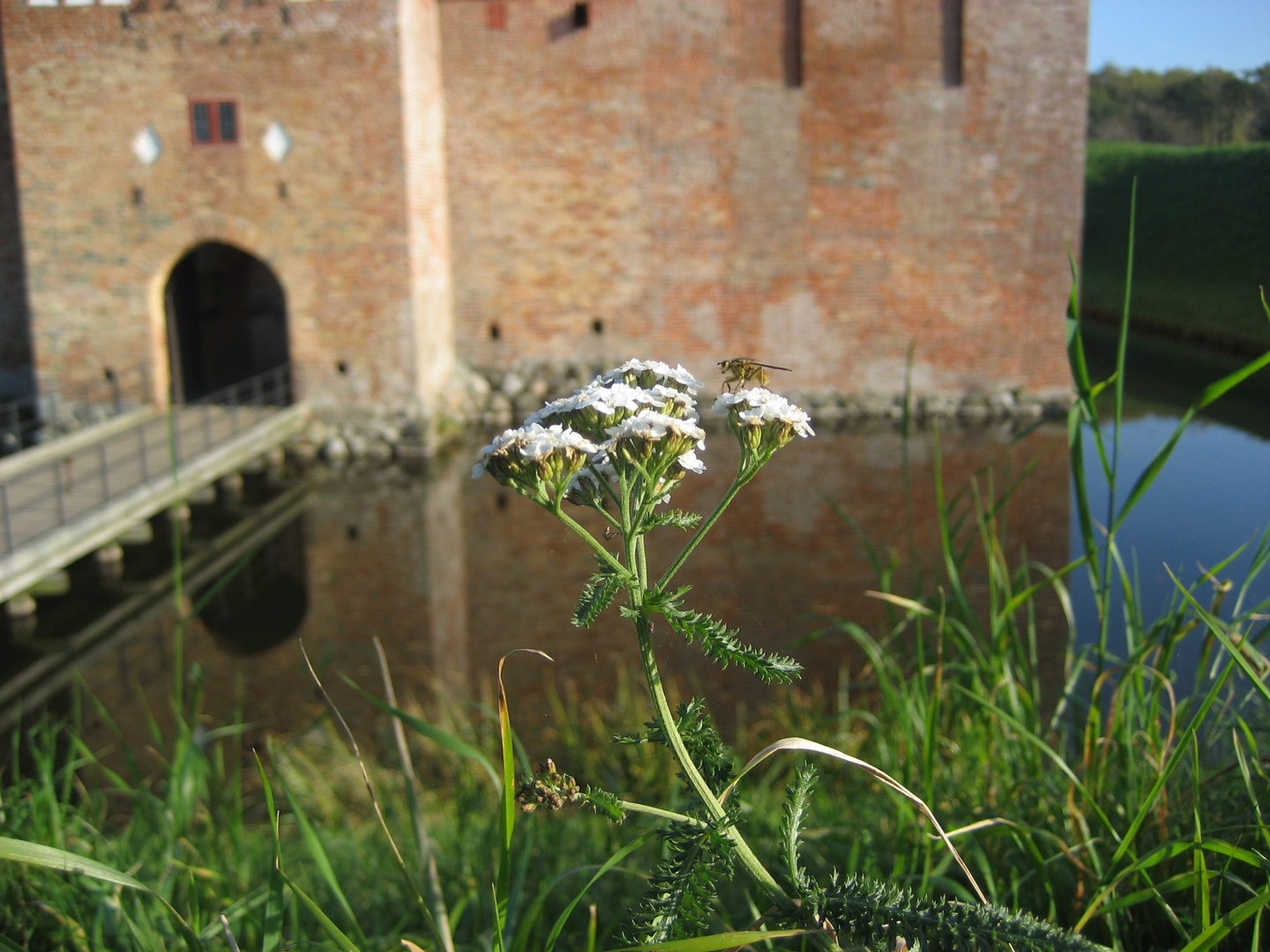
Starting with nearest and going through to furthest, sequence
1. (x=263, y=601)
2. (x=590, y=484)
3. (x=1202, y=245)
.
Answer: (x=590, y=484) → (x=1202, y=245) → (x=263, y=601)

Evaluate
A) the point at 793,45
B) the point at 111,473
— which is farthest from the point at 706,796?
the point at 793,45

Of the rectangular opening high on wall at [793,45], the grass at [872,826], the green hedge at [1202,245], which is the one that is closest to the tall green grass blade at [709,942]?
the grass at [872,826]

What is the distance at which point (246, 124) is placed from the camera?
9477 mm

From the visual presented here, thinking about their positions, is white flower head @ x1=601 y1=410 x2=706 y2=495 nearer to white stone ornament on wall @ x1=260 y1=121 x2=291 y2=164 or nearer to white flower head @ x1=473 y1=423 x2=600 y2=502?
white flower head @ x1=473 y1=423 x2=600 y2=502

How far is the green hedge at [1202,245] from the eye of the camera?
75.4 inches

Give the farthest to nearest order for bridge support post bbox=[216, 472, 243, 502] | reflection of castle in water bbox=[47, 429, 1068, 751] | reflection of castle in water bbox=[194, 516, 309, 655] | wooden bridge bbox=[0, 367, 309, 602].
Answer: bridge support post bbox=[216, 472, 243, 502]
wooden bridge bbox=[0, 367, 309, 602]
reflection of castle in water bbox=[194, 516, 309, 655]
reflection of castle in water bbox=[47, 429, 1068, 751]

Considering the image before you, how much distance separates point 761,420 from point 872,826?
149cm

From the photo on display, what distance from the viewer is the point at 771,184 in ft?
34.9

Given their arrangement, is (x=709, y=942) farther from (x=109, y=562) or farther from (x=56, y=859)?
(x=109, y=562)

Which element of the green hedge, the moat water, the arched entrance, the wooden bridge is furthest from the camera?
the arched entrance

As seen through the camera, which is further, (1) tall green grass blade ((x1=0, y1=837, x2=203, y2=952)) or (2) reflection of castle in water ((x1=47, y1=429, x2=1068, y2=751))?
(2) reflection of castle in water ((x1=47, y1=429, x2=1068, y2=751))

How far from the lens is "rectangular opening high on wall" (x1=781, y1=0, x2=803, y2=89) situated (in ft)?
34.3

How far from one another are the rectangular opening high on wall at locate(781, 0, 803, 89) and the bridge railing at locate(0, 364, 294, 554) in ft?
18.1

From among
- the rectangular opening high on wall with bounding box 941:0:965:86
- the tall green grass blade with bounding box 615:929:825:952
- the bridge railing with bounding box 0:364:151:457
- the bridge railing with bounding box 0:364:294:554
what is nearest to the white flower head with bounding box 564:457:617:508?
the tall green grass blade with bounding box 615:929:825:952
